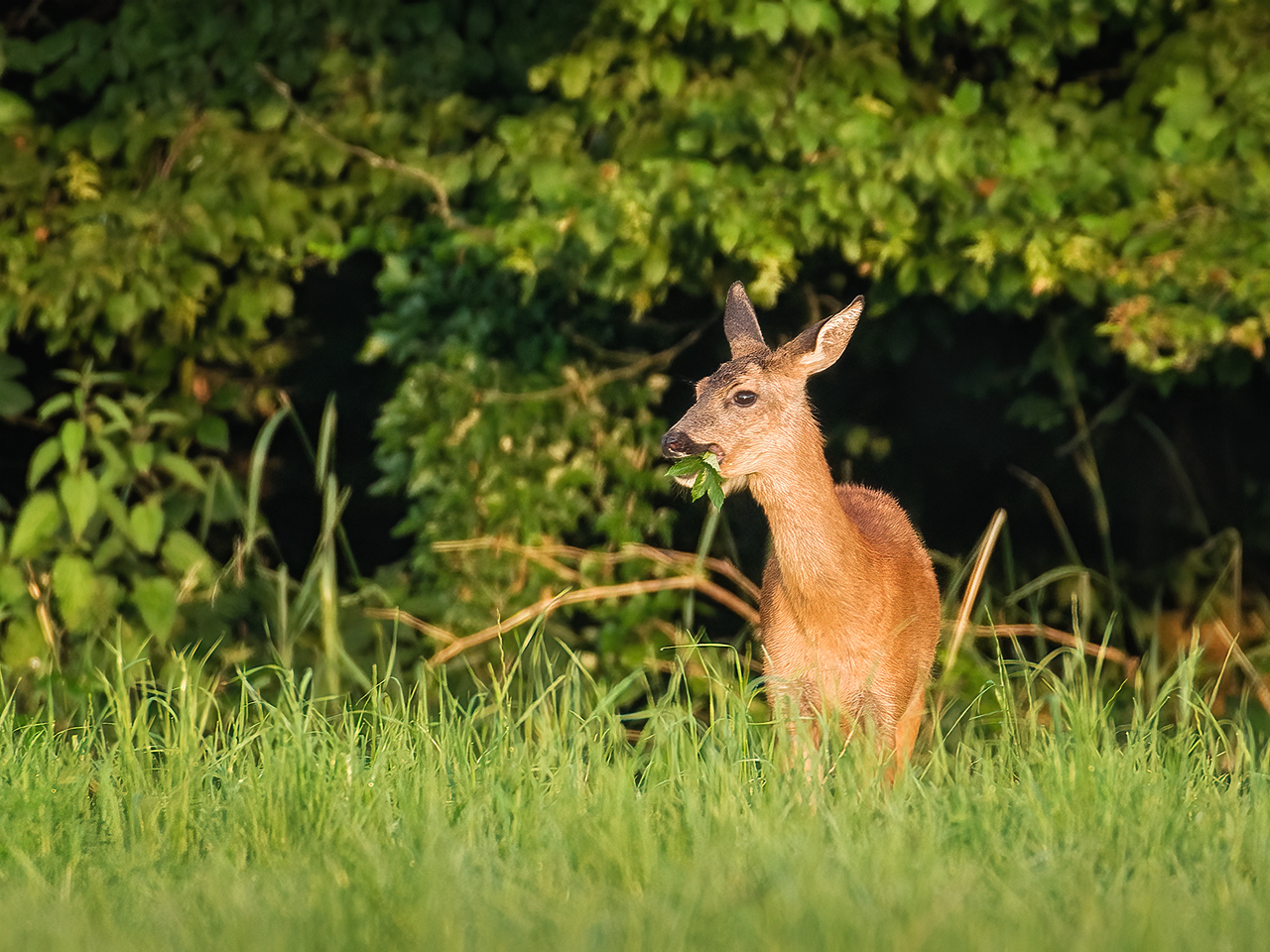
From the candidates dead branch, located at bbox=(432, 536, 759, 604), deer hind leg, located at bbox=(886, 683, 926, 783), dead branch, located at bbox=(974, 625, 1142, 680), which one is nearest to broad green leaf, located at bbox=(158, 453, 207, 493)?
dead branch, located at bbox=(432, 536, 759, 604)

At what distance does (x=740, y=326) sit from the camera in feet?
16.7

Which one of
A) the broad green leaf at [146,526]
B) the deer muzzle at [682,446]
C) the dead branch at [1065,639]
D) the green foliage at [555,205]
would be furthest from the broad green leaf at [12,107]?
the dead branch at [1065,639]

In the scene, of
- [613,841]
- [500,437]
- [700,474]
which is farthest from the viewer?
[500,437]

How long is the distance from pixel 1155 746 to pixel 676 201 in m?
2.60

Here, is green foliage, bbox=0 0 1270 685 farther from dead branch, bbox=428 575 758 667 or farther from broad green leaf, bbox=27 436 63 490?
dead branch, bbox=428 575 758 667

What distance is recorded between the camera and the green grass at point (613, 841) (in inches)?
115

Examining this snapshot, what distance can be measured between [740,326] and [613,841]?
2101 mm

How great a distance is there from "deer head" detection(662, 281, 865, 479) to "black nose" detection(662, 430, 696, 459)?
2cm

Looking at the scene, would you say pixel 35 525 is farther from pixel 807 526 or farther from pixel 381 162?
pixel 807 526

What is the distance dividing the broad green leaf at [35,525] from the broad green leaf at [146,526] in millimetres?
278

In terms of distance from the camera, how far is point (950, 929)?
285 centimetres

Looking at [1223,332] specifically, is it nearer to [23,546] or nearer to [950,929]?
[950,929]

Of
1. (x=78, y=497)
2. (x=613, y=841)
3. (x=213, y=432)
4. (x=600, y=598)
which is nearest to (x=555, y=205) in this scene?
(x=600, y=598)

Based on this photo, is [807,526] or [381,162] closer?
[807,526]
